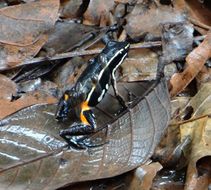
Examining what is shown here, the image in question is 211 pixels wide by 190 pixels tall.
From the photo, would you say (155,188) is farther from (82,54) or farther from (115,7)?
(115,7)

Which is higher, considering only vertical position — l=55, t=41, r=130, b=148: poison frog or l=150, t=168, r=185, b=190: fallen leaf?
l=55, t=41, r=130, b=148: poison frog

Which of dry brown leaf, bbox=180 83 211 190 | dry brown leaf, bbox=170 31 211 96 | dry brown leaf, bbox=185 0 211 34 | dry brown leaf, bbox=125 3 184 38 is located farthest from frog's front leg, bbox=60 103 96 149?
dry brown leaf, bbox=185 0 211 34

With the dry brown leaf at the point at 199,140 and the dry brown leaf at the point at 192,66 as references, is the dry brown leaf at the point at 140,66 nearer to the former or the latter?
the dry brown leaf at the point at 192,66

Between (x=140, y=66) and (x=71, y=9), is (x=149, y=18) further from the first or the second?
(x=71, y=9)

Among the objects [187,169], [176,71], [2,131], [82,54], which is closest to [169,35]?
[176,71]

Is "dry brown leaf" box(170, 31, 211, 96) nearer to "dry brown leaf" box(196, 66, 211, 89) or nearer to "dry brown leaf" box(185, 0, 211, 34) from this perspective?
"dry brown leaf" box(196, 66, 211, 89)

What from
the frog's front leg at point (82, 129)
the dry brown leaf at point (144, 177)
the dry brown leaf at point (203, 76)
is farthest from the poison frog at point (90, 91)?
the dry brown leaf at point (203, 76)
